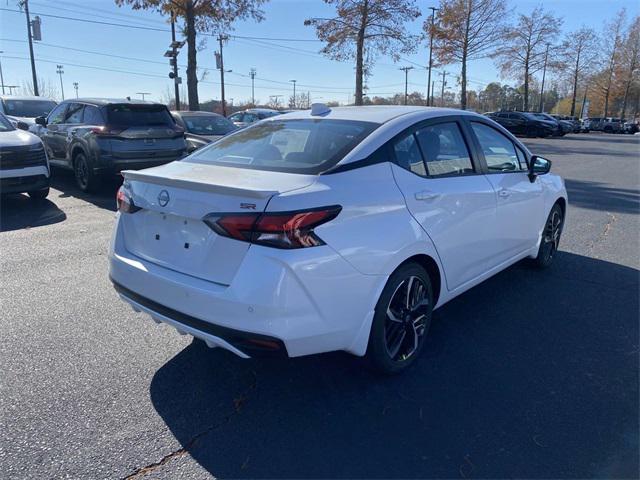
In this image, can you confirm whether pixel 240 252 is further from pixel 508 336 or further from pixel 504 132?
pixel 504 132

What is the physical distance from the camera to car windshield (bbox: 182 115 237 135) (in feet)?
36.8

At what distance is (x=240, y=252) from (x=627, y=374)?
2.60 metres

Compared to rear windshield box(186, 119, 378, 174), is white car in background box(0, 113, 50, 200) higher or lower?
lower

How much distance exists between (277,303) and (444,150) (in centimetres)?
187

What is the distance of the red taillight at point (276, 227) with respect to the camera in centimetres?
241

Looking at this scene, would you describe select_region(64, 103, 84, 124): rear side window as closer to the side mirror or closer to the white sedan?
the white sedan

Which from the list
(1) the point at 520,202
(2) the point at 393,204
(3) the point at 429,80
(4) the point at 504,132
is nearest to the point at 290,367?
(2) the point at 393,204

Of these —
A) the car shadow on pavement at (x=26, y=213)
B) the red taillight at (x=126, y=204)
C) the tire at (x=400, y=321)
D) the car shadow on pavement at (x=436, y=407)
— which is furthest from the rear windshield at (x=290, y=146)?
the car shadow on pavement at (x=26, y=213)

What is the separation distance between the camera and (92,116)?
342 inches

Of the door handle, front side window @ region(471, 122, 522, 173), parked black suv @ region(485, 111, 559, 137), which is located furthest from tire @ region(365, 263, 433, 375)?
parked black suv @ region(485, 111, 559, 137)

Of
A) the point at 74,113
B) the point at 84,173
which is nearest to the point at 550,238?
the point at 84,173

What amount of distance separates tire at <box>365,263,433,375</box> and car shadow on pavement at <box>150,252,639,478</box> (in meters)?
0.12

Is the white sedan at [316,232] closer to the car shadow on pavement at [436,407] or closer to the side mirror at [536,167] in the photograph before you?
the car shadow on pavement at [436,407]

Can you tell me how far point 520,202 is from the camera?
4340 mm
